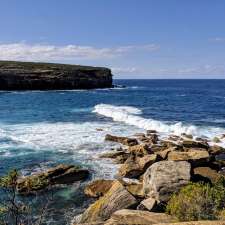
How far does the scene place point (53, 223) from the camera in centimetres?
2062

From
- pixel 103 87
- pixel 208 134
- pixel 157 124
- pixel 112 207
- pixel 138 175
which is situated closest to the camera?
pixel 112 207

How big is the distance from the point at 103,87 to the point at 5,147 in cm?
10843

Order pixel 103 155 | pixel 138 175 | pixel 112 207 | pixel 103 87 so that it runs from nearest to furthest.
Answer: pixel 112 207
pixel 138 175
pixel 103 155
pixel 103 87

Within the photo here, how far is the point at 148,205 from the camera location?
19.8m

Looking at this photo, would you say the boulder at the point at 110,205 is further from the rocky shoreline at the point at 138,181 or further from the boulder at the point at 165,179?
the boulder at the point at 165,179

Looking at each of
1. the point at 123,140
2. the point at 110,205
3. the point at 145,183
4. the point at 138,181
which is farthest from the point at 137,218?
the point at 123,140

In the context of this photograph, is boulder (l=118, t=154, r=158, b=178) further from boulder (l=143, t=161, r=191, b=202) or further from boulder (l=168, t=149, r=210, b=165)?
boulder (l=143, t=161, r=191, b=202)

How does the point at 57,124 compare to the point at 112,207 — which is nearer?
the point at 112,207

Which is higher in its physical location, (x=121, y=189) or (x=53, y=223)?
(x=121, y=189)

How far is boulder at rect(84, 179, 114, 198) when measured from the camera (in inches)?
969

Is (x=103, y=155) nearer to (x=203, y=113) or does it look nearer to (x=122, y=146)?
(x=122, y=146)

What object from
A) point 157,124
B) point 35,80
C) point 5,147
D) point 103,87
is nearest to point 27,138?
point 5,147

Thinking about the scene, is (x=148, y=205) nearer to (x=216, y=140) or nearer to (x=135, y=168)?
(x=135, y=168)

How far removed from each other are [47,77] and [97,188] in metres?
105
